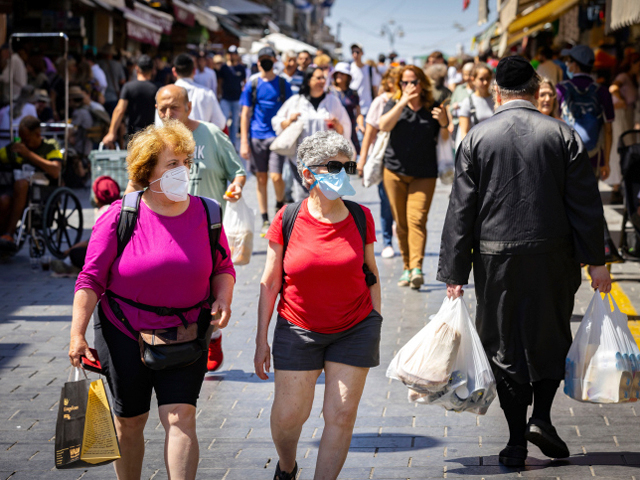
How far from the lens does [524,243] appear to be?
171 inches

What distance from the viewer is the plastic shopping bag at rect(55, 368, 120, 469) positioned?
11.2ft

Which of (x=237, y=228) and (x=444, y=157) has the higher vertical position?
(x=444, y=157)

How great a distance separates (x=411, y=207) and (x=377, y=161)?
0.57 metres

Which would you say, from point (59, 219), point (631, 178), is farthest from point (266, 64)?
point (631, 178)

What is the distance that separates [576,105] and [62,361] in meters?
6.01

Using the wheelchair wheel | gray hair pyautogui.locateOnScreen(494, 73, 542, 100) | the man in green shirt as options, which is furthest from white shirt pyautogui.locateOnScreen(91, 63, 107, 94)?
gray hair pyautogui.locateOnScreen(494, 73, 542, 100)

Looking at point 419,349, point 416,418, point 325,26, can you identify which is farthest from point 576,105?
point 325,26

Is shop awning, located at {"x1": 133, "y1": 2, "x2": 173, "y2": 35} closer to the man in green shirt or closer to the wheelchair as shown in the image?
the man in green shirt

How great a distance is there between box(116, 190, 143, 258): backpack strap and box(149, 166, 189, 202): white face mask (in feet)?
0.42

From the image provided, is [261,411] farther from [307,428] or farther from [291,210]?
[291,210]

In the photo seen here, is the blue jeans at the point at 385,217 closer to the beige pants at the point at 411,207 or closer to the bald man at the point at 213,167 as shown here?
the beige pants at the point at 411,207

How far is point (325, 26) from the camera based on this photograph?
139 metres

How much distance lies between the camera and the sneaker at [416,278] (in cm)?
860

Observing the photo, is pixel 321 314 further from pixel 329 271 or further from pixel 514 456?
pixel 514 456
